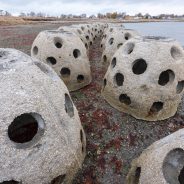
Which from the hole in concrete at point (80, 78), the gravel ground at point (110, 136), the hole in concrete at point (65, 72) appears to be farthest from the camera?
the hole in concrete at point (80, 78)

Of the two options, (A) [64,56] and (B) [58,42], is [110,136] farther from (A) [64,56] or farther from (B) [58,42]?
(B) [58,42]

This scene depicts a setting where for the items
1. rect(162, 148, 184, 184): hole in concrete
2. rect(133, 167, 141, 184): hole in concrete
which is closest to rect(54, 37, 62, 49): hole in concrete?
rect(133, 167, 141, 184): hole in concrete

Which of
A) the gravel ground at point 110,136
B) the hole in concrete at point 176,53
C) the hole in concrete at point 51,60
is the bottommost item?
the gravel ground at point 110,136

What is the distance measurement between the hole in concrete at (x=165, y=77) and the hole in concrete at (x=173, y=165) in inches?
250

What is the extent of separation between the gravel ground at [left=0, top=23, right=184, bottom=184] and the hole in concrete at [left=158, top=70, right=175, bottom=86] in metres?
1.86

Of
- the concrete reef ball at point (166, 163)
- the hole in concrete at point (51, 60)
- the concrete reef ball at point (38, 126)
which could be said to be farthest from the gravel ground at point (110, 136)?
the concrete reef ball at point (166, 163)

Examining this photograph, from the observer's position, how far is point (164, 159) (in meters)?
7.98

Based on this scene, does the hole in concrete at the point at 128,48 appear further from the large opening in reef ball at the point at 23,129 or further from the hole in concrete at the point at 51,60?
the large opening in reef ball at the point at 23,129

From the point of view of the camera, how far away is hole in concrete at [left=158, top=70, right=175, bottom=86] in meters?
13.8

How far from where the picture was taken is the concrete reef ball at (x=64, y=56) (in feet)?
54.5

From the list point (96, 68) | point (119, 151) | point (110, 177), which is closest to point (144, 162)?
point (110, 177)

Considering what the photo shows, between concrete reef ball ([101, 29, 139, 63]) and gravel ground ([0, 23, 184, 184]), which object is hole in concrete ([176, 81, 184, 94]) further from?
concrete reef ball ([101, 29, 139, 63])

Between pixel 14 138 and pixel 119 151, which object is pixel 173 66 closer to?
pixel 119 151

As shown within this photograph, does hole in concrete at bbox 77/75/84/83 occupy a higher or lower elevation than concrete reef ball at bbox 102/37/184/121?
lower
